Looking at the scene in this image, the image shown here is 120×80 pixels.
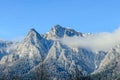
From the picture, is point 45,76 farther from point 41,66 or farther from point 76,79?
point 76,79

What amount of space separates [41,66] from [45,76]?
4797mm

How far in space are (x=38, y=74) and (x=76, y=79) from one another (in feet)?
117

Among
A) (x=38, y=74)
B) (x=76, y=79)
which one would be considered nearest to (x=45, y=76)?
(x=38, y=74)

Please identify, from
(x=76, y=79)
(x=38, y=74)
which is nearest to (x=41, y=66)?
(x=38, y=74)

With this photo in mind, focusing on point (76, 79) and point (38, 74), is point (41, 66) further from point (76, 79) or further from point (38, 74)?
point (76, 79)

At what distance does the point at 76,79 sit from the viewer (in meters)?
171

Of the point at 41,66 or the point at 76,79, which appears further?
the point at 76,79

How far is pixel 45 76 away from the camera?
141 metres

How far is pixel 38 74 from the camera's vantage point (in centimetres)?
13862

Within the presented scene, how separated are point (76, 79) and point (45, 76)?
3275 cm

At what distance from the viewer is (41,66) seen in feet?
453

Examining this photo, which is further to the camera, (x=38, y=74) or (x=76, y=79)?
(x=76, y=79)

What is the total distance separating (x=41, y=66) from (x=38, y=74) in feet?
9.87
